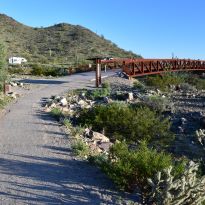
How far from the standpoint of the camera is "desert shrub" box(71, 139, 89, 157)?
11812 millimetres

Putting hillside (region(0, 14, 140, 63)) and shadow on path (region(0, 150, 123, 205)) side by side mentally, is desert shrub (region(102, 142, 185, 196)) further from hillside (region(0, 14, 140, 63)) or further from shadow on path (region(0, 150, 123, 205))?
hillside (region(0, 14, 140, 63))

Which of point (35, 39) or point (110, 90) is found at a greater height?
point (35, 39)

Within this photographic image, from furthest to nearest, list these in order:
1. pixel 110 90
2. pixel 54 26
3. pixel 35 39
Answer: pixel 54 26 → pixel 35 39 → pixel 110 90

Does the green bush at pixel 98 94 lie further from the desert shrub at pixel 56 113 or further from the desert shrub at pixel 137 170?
the desert shrub at pixel 137 170

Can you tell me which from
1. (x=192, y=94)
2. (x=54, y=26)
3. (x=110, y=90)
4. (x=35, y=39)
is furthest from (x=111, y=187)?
(x=54, y=26)

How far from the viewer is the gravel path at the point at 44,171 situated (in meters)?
8.73

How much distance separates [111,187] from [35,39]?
314 feet

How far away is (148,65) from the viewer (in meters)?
39.9

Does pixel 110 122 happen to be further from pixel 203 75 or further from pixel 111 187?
pixel 203 75

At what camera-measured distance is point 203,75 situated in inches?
2207

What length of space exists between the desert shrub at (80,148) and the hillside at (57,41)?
70848 millimetres

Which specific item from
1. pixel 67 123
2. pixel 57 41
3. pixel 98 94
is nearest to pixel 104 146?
pixel 67 123

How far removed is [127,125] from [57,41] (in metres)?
86.0

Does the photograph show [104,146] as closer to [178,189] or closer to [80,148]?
[80,148]
